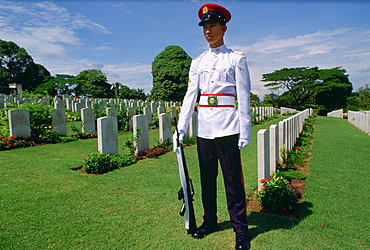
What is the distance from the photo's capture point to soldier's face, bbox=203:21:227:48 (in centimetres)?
265

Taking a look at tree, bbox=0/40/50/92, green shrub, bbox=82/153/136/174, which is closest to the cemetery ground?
green shrub, bbox=82/153/136/174

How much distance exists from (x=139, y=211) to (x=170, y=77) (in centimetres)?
2707

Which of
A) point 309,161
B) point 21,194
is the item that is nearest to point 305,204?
point 309,161

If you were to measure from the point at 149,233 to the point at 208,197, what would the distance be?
2.31 ft

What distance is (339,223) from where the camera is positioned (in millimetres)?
3135

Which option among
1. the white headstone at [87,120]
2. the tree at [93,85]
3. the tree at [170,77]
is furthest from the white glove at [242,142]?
the tree at [93,85]

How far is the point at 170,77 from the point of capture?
29.7 m

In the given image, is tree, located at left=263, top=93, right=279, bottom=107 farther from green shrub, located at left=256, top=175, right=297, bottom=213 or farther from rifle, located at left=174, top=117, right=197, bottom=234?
rifle, located at left=174, top=117, right=197, bottom=234

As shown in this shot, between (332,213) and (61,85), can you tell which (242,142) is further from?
(61,85)

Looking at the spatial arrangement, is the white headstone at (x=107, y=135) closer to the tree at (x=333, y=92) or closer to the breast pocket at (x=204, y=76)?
the breast pocket at (x=204, y=76)

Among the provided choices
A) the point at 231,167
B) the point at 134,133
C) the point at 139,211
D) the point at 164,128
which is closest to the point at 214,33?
the point at 231,167

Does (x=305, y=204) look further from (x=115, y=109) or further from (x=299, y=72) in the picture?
(x=299, y=72)

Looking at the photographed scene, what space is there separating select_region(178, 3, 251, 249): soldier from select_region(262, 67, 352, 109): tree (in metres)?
36.5

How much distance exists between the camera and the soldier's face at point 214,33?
2648 mm
